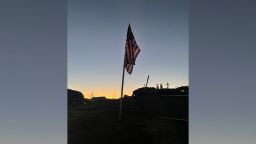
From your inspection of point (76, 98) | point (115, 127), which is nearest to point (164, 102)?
point (115, 127)

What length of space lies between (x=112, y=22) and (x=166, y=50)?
439mm

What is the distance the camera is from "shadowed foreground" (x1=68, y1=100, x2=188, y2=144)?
113 inches

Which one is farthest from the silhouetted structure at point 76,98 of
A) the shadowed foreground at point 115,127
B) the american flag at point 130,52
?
the american flag at point 130,52

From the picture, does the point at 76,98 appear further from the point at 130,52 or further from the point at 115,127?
the point at 130,52

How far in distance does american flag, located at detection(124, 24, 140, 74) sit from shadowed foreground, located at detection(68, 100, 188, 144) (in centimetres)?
27

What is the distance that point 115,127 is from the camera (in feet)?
9.55

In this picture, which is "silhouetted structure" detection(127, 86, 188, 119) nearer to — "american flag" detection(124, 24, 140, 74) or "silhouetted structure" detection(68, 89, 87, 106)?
"american flag" detection(124, 24, 140, 74)

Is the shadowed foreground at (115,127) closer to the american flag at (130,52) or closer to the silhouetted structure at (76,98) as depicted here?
the silhouetted structure at (76,98)

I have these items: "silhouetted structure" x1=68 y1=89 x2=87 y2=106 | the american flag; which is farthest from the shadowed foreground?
the american flag
